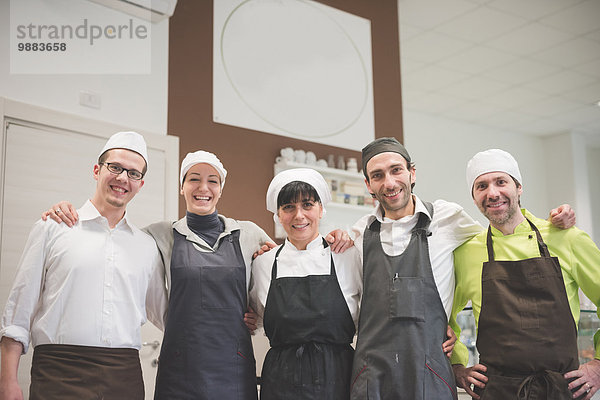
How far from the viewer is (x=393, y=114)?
5.07 metres

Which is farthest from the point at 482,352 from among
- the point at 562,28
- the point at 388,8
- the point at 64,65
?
the point at 562,28

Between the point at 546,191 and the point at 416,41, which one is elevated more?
the point at 416,41

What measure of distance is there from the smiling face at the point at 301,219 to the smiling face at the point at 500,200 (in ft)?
2.08

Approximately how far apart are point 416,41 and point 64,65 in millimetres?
3556

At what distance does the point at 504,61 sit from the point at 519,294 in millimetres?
4797

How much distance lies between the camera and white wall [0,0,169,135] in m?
3.33

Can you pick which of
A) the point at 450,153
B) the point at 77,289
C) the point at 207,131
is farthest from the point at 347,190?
the point at 450,153

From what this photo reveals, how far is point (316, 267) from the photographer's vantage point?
2.39 meters

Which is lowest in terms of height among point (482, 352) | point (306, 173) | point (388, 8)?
point (482, 352)

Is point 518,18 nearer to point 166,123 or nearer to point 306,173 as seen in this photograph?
point 166,123

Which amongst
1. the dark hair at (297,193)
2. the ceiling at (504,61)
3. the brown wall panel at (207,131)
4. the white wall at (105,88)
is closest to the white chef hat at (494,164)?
the dark hair at (297,193)

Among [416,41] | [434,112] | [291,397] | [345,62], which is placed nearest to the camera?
[291,397]

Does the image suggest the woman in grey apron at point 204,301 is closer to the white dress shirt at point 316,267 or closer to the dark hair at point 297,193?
the white dress shirt at point 316,267

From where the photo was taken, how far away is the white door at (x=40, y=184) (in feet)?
10.6
